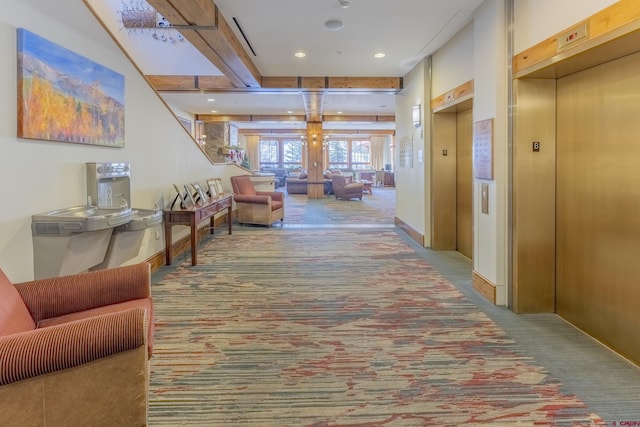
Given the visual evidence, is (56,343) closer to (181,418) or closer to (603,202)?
(181,418)

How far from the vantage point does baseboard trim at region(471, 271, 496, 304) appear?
343 centimetres

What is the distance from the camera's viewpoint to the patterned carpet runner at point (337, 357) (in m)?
1.90

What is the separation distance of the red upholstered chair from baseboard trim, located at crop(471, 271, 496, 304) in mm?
4507

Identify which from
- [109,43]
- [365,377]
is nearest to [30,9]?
[109,43]

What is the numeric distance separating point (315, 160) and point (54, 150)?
34.7 ft

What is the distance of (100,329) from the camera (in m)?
1.40

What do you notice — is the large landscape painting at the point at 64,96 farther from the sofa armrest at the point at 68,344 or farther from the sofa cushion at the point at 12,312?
the sofa armrest at the point at 68,344

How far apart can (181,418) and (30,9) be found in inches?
106

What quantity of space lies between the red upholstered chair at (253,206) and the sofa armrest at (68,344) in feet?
19.7

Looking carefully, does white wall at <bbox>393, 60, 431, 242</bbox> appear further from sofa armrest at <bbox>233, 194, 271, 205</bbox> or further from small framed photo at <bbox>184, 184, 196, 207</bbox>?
small framed photo at <bbox>184, 184, 196, 207</bbox>

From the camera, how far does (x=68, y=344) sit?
1.33 m

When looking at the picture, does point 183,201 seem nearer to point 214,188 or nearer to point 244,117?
point 214,188

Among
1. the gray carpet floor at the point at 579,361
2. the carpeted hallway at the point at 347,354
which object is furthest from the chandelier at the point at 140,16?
the gray carpet floor at the point at 579,361

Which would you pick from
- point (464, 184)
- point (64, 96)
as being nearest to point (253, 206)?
point (464, 184)
